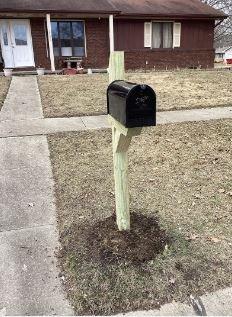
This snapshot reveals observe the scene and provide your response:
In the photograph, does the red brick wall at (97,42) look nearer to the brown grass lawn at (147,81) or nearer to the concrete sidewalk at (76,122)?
the brown grass lawn at (147,81)

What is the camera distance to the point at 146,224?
3.43m

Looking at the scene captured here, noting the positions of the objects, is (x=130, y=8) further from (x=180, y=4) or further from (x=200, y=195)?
(x=200, y=195)

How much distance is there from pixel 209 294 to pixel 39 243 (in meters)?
1.60

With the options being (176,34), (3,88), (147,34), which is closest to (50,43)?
(147,34)

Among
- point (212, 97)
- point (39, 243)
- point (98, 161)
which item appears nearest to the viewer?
point (39, 243)

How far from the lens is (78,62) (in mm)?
18016

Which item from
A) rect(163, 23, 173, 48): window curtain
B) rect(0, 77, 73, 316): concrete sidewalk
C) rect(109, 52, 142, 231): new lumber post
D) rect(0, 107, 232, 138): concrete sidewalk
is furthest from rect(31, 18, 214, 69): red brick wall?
rect(109, 52, 142, 231): new lumber post

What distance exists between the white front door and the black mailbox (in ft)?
53.9

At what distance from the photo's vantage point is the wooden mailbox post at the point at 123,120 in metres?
2.38

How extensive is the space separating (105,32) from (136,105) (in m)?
17.4

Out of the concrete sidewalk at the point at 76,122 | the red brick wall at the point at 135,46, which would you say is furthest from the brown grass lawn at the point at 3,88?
the red brick wall at the point at 135,46

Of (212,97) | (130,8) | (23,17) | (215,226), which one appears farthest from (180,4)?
(215,226)

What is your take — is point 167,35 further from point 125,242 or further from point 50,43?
point 125,242

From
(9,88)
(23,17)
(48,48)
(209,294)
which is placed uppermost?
(23,17)
